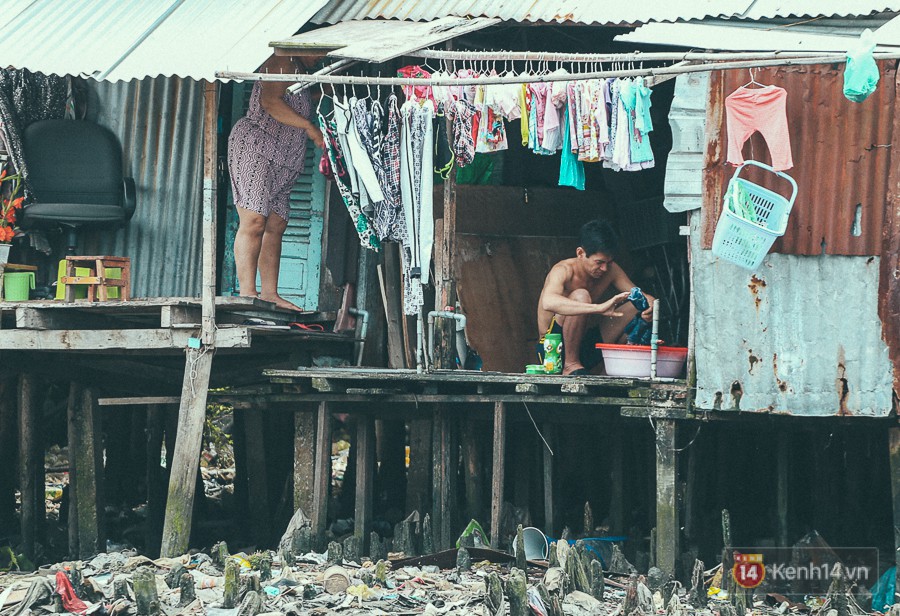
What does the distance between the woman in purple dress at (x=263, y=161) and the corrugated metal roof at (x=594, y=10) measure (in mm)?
852

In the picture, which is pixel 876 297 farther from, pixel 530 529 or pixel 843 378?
pixel 530 529

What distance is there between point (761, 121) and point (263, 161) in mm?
3694

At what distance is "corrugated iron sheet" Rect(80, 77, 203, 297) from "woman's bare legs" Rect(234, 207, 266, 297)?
2.11 ft

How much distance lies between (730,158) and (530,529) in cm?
338

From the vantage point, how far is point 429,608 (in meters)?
9.13

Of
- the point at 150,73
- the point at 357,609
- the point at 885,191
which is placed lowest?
the point at 357,609

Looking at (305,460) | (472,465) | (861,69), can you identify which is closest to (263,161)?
(305,460)

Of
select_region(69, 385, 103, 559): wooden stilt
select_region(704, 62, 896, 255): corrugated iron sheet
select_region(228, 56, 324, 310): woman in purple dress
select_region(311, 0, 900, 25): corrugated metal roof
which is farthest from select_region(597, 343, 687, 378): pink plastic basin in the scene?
select_region(69, 385, 103, 559): wooden stilt

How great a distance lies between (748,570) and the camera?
10.4 m

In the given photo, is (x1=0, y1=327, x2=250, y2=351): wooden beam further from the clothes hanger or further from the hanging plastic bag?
the hanging plastic bag

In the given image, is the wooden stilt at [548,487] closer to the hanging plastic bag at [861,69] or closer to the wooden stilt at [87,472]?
the wooden stilt at [87,472]

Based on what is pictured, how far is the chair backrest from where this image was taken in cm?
1123

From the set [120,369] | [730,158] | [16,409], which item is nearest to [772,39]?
[730,158]

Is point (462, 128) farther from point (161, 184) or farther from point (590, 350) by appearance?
point (161, 184)
